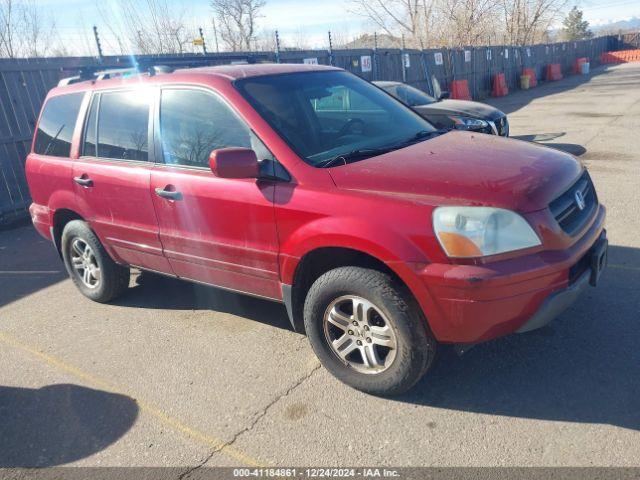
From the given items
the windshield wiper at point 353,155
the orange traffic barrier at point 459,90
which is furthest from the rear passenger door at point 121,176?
the orange traffic barrier at point 459,90

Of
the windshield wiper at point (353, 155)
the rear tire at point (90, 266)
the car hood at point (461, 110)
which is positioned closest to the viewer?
the windshield wiper at point (353, 155)

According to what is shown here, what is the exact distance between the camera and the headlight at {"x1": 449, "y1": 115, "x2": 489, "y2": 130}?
895cm

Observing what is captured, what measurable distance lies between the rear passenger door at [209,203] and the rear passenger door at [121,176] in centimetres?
15

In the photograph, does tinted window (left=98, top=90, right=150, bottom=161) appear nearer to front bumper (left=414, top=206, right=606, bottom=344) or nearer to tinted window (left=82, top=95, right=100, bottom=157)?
tinted window (left=82, top=95, right=100, bottom=157)

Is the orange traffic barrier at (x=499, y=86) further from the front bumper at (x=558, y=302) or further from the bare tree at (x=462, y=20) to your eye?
the front bumper at (x=558, y=302)

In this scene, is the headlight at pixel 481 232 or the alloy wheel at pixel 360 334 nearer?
the headlight at pixel 481 232

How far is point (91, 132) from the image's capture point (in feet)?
14.2

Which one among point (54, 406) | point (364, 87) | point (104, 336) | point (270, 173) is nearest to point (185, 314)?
point (104, 336)

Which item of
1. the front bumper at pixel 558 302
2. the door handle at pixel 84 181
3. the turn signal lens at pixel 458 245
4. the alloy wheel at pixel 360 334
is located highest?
the door handle at pixel 84 181

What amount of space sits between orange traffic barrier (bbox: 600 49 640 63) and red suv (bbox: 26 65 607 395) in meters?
48.8

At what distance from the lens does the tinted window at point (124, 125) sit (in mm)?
3873

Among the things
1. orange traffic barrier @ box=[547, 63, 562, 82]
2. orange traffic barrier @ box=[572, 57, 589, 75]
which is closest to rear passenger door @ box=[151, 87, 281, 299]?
orange traffic barrier @ box=[547, 63, 562, 82]

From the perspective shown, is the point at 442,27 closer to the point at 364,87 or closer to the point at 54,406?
the point at 364,87

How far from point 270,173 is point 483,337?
4.94 ft
